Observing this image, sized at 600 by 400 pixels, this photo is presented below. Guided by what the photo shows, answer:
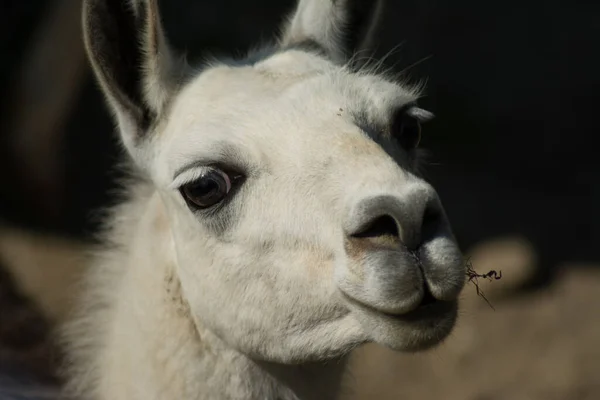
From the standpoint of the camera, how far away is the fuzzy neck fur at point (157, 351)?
3.20 metres

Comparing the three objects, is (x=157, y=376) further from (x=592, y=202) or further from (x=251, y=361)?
(x=592, y=202)

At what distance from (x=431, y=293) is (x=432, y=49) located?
7934mm

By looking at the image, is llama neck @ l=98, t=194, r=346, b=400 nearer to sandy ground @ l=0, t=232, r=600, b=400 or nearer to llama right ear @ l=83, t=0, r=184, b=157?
llama right ear @ l=83, t=0, r=184, b=157

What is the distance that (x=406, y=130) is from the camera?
3.26 metres

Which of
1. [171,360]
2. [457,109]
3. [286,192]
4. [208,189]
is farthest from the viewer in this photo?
[457,109]

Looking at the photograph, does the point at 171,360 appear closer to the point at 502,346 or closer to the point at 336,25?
the point at 336,25

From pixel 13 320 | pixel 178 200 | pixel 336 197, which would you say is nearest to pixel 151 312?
pixel 178 200

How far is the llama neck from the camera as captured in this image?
A: 3.19 metres

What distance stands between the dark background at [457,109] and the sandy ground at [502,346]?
1.43 ft

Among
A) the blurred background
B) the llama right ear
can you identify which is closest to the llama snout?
the llama right ear

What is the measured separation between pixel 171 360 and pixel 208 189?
2.15 ft

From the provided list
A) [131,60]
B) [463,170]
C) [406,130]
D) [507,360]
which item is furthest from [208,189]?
[463,170]

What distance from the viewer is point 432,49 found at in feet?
33.6

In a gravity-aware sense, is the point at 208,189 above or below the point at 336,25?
below
